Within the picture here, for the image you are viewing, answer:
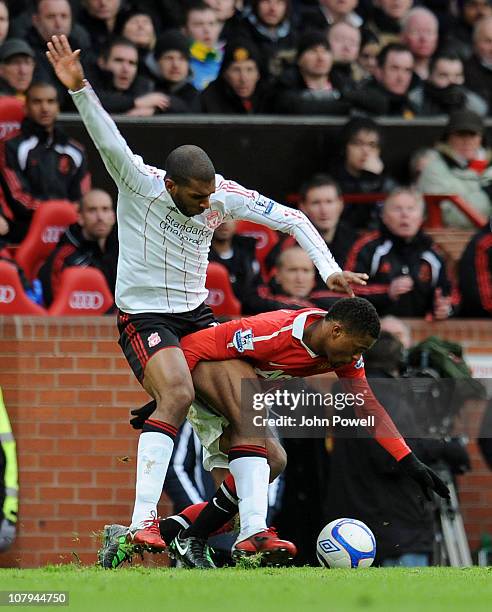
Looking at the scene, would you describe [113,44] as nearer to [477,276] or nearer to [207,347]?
[477,276]

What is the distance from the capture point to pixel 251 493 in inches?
316

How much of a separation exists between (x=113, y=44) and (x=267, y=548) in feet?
20.8

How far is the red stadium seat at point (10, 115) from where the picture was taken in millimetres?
12180

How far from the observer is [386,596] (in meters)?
6.27

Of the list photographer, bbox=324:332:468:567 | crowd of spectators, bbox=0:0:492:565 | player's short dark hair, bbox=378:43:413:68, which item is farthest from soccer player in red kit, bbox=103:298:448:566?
player's short dark hair, bbox=378:43:413:68

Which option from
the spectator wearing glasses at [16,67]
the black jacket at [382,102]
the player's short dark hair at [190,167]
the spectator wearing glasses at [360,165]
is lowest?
the player's short dark hair at [190,167]

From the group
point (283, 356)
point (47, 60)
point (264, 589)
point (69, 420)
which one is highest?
point (47, 60)

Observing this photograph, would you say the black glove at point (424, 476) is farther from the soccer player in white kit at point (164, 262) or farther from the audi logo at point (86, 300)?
the audi logo at point (86, 300)

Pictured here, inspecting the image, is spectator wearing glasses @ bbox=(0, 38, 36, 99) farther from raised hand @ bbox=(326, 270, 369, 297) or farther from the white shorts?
raised hand @ bbox=(326, 270, 369, 297)

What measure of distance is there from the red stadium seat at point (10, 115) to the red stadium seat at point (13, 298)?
64.2 inches

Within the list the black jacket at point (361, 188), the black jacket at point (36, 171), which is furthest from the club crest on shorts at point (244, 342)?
the black jacket at point (361, 188)

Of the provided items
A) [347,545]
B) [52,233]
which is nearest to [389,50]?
[52,233]

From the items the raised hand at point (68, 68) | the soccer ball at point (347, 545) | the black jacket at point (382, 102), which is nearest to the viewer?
the raised hand at point (68, 68)

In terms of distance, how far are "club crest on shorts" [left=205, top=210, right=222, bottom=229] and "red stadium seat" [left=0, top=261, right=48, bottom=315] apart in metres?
2.88
